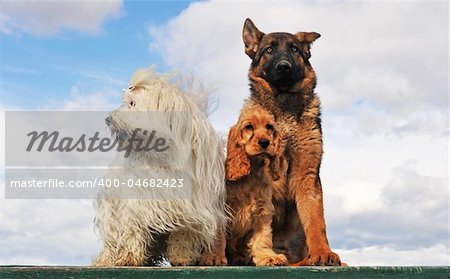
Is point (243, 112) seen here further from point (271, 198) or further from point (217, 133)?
point (271, 198)

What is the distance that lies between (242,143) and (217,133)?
0.17 m

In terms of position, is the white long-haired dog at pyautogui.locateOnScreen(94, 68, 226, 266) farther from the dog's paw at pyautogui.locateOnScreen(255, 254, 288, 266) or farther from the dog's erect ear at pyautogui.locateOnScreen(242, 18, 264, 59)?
the dog's erect ear at pyautogui.locateOnScreen(242, 18, 264, 59)

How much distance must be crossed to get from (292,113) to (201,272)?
42.4 inches

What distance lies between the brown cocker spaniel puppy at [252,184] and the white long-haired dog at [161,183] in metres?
0.09

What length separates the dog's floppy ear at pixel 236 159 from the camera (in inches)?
138

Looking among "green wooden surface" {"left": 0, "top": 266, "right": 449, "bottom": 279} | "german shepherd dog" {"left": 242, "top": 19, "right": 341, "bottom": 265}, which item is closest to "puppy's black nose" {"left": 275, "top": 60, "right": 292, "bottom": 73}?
"german shepherd dog" {"left": 242, "top": 19, "right": 341, "bottom": 265}

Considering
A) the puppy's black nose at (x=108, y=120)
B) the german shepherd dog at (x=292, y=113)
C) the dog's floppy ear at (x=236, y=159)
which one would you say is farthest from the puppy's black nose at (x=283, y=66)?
the puppy's black nose at (x=108, y=120)

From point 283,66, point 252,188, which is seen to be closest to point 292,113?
point 283,66

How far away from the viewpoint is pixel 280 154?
3.65 meters

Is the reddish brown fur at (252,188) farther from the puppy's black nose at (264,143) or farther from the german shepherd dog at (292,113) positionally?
the german shepherd dog at (292,113)

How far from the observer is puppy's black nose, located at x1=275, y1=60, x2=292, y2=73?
374 centimetres

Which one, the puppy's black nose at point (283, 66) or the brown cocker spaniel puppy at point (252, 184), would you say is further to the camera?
the puppy's black nose at point (283, 66)

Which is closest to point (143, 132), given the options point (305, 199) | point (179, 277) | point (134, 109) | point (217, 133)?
point (134, 109)

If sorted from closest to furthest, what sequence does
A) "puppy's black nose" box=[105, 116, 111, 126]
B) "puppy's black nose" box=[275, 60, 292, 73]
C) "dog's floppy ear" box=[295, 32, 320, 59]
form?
"puppy's black nose" box=[105, 116, 111, 126] → "puppy's black nose" box=[275, 60, 292, 73] → "dog's floppy ear" box=[295, 32, 320, 59]
